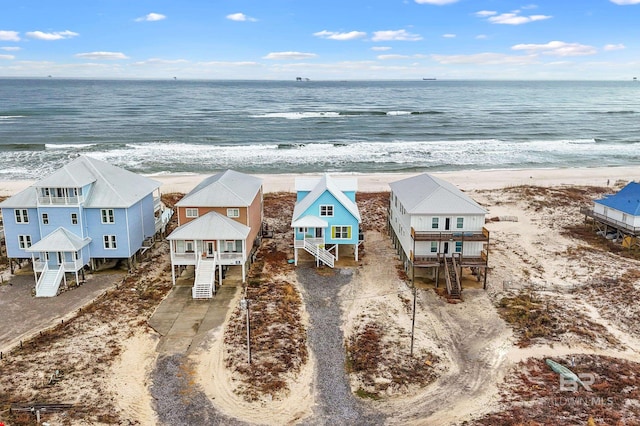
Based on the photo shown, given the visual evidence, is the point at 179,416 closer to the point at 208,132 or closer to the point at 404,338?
the point at 404,338

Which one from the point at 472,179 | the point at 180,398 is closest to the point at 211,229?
the point at 180,398

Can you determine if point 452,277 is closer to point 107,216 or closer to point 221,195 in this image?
point 221,195

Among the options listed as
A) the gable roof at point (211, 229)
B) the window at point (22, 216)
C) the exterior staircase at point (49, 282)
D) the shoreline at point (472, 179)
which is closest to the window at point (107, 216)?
the exterior staircase at point (49, 282)

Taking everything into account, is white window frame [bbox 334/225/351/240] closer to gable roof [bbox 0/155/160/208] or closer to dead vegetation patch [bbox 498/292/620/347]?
dead vegetation patch [bbox 498/292/620/347]

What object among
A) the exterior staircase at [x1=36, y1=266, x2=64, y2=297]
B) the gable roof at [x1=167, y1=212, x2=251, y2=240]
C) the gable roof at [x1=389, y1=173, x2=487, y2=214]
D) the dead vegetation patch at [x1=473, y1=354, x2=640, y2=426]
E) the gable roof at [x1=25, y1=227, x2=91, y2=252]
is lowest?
the dead vegetation patch at [x1=473, y1=354, x2=640, y2=426]

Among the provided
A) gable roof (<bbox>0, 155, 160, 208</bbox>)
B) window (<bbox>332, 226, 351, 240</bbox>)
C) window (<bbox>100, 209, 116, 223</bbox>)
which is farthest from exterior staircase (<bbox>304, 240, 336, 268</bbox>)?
window (<bbox>100, 209, 116, 223</bbox>)

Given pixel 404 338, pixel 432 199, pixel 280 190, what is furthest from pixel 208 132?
pixel 404 338

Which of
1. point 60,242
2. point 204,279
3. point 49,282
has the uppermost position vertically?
point 60,242
